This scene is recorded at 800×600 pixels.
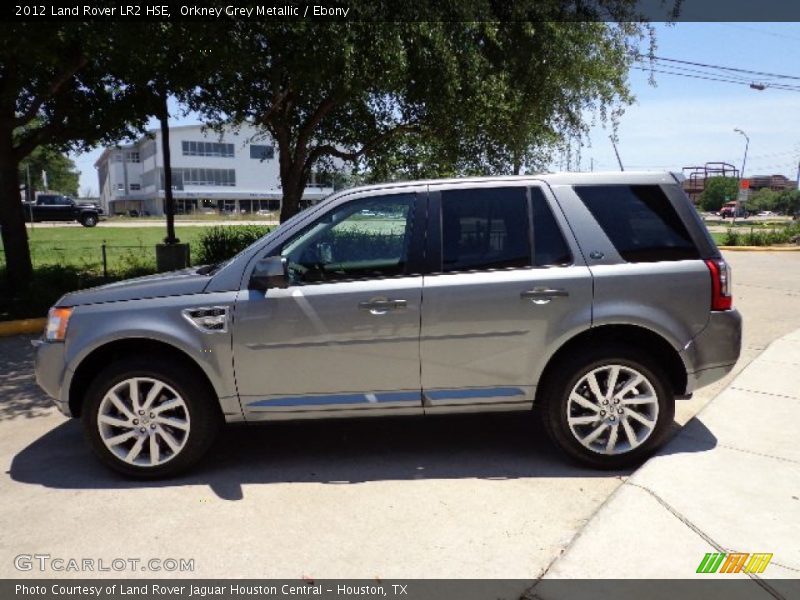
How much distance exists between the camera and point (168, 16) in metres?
7.15

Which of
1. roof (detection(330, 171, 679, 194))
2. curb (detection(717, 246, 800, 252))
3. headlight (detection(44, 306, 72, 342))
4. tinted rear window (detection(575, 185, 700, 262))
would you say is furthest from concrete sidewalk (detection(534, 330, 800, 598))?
curb (detection(717, 246, 800, 252))

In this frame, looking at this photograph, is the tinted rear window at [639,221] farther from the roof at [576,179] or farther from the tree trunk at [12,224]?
the tree trunk at [12,224]

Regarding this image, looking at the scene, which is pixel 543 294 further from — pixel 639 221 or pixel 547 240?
pixel 639 221

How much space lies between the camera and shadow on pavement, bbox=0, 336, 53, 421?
17.7ft

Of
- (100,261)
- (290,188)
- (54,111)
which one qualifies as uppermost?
(54,111)

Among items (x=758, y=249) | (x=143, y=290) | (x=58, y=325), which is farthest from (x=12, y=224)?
(x=758, y=249)

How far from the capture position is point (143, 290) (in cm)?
398

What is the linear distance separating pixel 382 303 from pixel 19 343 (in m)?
6.23

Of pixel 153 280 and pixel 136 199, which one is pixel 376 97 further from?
pixel 136 199

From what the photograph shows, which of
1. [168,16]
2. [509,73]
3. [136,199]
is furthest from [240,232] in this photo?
[136,199]

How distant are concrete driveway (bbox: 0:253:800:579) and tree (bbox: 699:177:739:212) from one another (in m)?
132

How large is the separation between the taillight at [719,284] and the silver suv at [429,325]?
0.06 ft

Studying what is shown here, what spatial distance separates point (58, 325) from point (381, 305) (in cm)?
208

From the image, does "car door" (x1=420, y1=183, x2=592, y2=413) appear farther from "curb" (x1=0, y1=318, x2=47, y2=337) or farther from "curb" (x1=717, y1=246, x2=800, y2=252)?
"curb" (x1=717, y1=246, x2=800, y2=252)
